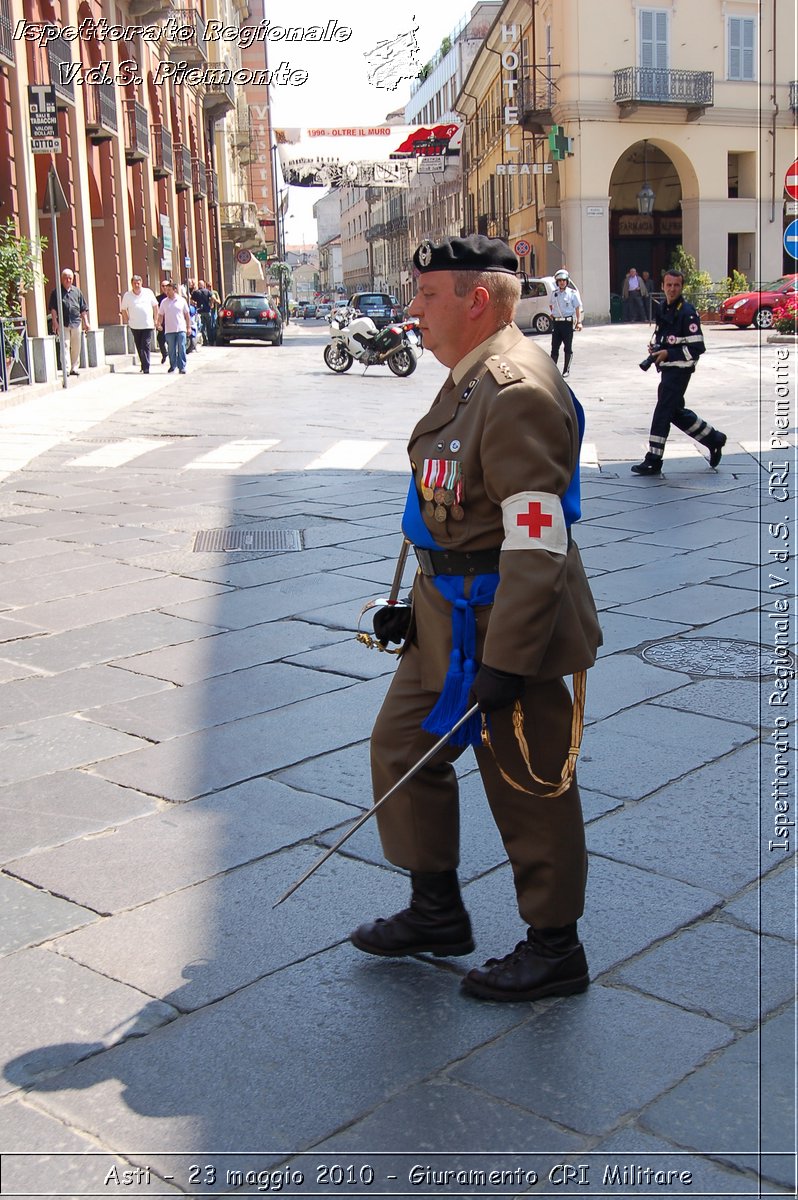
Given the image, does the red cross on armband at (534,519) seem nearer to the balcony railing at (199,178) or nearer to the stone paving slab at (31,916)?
the stone paving slab at (31,916)

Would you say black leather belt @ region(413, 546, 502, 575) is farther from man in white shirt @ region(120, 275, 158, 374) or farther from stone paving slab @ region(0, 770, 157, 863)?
man in white shirt @ region(120, 275, 158, 374)

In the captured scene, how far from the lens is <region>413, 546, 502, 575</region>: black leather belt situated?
9.09 ft

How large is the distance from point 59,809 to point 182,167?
122ft

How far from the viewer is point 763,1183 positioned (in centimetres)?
221

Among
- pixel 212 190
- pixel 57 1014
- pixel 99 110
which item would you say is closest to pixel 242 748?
pixel 57 1014

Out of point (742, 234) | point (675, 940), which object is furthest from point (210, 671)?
point (742, 234)

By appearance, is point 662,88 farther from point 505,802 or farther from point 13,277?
point 505,802

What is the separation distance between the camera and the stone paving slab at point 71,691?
16.2 feet

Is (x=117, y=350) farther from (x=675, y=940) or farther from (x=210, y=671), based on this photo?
(x=675, y=940)

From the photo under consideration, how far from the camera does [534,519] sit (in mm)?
2557

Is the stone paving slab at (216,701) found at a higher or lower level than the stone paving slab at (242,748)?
higher

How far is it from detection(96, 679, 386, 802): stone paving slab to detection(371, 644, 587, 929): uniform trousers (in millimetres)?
1223

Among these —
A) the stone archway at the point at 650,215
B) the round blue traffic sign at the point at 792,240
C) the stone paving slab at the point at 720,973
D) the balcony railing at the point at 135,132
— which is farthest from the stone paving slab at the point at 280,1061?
the stone archway at the point at 650,215

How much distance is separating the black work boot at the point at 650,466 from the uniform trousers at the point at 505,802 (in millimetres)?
7824
